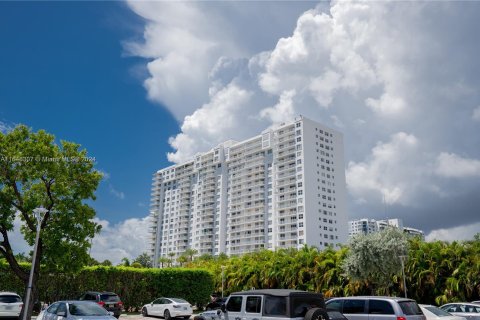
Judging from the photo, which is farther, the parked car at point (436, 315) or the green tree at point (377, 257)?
the green tree at point (377, 257)

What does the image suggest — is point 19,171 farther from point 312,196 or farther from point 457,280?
point 312,196

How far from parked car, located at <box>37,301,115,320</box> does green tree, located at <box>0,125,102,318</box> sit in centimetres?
822

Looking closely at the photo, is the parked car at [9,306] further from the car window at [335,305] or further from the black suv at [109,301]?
the car window at [335,305]

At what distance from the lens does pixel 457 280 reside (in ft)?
95.3

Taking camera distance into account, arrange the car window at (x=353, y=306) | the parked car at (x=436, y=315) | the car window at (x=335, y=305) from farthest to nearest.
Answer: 1. the car window at (x=335, y=305)
2. the parked car at (x=436, y=315)
3. the car window at (x=353, y=306)

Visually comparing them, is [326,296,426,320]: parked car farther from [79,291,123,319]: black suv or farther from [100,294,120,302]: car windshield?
[100,294,120,302]: car windshield

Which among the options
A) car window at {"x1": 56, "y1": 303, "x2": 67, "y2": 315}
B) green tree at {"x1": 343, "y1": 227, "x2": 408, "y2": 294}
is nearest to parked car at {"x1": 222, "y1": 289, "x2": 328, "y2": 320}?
car window at {"x1": 56, "y1": 303, "x2": 67, "y2": 315}

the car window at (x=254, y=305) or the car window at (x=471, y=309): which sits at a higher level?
the car window at (x=254, y=305)

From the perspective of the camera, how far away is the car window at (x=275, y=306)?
11781mm

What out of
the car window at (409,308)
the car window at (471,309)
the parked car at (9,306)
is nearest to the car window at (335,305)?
the car window at (409,308)

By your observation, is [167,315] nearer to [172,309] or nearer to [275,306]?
[172,309]

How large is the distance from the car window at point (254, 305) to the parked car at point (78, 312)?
15.7ft

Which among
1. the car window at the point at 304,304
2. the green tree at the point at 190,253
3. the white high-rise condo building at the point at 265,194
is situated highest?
the white high-rise condo building at the point at 265,194

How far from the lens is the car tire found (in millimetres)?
11211
